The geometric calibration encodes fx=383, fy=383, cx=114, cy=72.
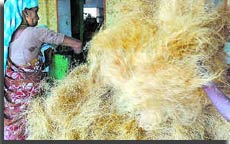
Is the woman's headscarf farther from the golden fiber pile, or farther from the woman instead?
the golden fiber pile

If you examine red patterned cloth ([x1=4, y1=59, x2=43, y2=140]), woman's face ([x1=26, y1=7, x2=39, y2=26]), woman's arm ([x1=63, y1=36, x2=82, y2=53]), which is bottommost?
red patterned cloth ([x1=4, y1=59, x2=43, y2=140])

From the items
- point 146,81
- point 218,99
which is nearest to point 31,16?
point 146,81

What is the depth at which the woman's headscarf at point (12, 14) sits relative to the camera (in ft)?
4.34

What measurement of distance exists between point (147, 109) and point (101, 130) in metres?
0.17

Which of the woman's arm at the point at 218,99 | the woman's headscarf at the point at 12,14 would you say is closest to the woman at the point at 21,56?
the woman's headscarf at the point at 12,14

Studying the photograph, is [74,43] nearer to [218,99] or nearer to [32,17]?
[32,17]

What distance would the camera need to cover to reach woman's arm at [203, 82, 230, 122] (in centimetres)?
116

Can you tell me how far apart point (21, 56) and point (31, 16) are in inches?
5.6

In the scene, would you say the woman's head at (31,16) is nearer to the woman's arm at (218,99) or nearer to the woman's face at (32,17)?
the woman's face at (32,17)

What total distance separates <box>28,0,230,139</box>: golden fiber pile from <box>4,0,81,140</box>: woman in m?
0.06

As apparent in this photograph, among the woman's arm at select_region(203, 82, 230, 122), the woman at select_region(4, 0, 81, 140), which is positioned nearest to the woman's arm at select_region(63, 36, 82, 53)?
the woman at select_region(4, 0, 81, 140)

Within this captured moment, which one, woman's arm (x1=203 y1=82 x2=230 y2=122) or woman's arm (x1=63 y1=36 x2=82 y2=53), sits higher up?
woman's arm (x1=63 y1=36 x2=82 y2=53)

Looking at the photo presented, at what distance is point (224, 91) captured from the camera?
3.99ft

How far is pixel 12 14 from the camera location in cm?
133
